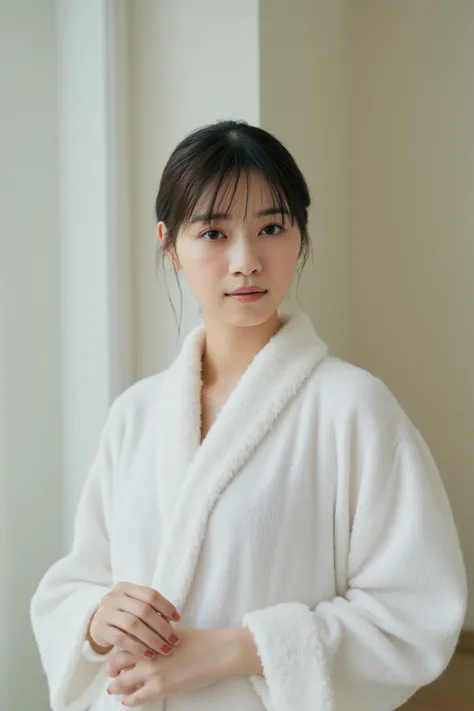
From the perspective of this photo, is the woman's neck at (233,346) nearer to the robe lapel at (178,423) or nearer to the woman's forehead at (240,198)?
the robe lapel at (178,423)

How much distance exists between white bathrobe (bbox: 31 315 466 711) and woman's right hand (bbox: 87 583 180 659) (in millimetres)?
53

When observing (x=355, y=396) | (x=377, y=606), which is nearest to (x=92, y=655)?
(x=377, y=606)

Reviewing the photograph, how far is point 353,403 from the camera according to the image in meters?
1.15

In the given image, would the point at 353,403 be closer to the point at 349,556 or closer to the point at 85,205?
the point at 349,556

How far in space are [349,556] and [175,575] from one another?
25 centimetres

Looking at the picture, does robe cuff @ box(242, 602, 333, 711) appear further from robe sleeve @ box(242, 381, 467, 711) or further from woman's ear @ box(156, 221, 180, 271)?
woman's ear @ box(156, 221, 180, 271)

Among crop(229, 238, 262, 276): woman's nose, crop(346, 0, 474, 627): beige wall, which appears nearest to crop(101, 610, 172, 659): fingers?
crop(229, 238, 262, 276): woman's nose

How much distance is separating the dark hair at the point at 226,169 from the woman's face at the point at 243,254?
0.01 metres

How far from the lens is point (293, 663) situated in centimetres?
107

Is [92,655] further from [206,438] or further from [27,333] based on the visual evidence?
[27,333]

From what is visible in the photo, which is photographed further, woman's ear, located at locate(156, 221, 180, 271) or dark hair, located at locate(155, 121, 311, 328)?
woman's ear, located at locate(156, 221, 180, 271)

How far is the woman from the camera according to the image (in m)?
1.09

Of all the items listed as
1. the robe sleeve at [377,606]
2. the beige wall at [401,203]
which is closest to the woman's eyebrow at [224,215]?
the robe sleeve at [377,606]

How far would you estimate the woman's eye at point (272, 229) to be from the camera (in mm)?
1194
